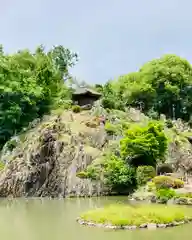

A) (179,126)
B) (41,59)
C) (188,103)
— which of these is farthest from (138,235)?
(188,103)

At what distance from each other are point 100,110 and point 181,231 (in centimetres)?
2750

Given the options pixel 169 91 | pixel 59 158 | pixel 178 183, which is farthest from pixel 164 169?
pixel 169 91

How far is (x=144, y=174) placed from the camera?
3059cm

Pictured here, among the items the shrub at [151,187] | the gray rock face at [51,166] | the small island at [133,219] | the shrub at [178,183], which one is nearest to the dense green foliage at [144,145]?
the gray rock face at [51,166]

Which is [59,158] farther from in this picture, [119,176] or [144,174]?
[144,174]

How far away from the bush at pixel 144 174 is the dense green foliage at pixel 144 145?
154cm

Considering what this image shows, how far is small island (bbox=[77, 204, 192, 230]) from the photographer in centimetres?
1620

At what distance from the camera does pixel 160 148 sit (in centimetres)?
3297

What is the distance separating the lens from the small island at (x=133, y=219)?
53.2ft

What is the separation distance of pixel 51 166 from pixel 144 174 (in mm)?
7757

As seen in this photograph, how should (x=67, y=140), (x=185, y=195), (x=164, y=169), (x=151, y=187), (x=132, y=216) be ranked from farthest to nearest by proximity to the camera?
(x=67, y=140) < (x=164, y=169) < (x=151, y=187) < (x=185, y=195) < (x=132, y=216)

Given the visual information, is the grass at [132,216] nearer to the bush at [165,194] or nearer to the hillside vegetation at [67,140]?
the bush at [165,194]

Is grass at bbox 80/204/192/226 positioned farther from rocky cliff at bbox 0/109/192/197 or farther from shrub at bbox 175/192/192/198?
rocky cliff at bbox 0/109/192/197

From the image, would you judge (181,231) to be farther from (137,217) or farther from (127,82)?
(127,82)
